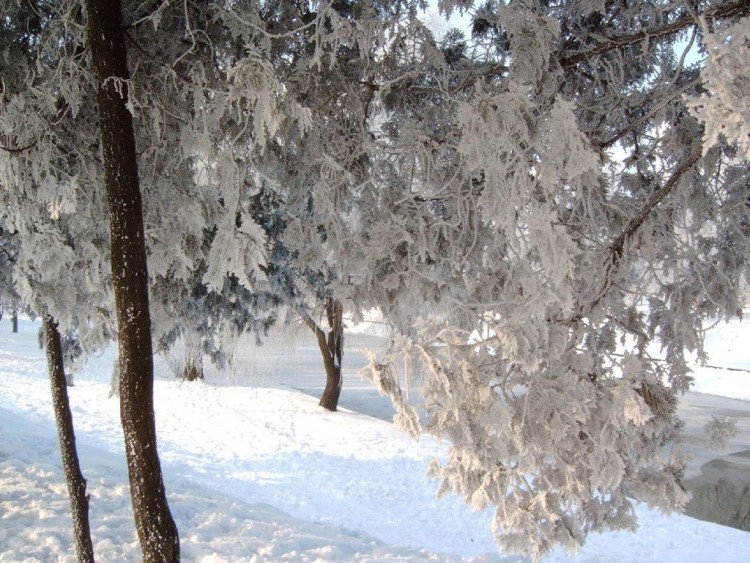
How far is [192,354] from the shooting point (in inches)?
401

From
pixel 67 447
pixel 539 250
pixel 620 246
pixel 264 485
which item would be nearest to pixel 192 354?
pixel 264 485

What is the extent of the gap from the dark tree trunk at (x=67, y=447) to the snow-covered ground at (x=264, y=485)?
0.69 metres

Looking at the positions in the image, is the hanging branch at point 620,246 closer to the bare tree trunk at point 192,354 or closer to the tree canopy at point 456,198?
the tree canopy at point 456,198

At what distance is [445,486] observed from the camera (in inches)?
145

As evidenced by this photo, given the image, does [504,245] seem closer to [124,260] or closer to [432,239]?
[432,239]

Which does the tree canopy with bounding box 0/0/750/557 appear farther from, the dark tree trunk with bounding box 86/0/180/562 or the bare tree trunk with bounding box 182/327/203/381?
the bare tree trunk with bounding box 182/327/203/381

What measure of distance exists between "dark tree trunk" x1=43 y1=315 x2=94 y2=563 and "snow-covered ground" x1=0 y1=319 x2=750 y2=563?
0.69m

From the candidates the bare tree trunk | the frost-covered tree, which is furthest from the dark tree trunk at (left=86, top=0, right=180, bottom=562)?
the bare tree trunk

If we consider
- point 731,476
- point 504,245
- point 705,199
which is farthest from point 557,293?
point 731,476

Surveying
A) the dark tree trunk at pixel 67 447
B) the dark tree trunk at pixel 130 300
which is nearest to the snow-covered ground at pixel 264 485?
the dark tree trunk at pixel 67 447

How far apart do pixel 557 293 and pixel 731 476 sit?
8.40 meters

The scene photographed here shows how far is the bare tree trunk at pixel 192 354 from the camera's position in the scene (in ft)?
27.0

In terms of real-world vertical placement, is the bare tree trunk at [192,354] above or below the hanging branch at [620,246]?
below

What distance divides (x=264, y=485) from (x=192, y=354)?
2545 mm
